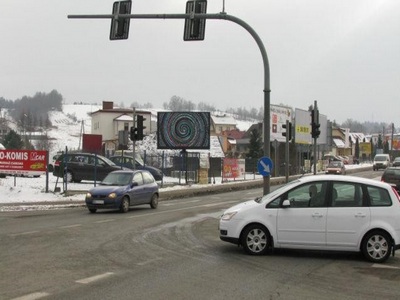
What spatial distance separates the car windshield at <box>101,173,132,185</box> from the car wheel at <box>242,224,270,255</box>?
9.83 metres

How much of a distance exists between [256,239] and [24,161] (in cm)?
1799

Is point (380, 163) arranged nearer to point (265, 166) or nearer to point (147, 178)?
Result: point (147, 178)

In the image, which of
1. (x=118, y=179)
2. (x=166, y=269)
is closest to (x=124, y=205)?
(x=118, y=179)

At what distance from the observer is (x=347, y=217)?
9.48 meters

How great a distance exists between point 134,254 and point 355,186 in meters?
4.39

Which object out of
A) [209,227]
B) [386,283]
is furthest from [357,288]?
[209,227]

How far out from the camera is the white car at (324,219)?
9445 mm

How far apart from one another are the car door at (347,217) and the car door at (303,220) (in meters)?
0.15

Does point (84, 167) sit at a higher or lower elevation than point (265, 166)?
lower

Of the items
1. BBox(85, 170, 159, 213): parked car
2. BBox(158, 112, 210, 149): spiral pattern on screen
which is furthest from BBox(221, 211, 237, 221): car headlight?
BBox(158, 112, 210, 149): spiral pattern on screen

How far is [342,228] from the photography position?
9.51 metres

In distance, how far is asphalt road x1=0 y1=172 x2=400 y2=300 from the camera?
23.2ft

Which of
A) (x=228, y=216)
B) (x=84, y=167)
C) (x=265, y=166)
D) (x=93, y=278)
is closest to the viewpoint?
(x=93, y=278)

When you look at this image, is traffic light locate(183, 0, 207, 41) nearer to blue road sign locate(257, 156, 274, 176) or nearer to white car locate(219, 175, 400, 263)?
blue road sign locate(257, 156, 274, 176)
